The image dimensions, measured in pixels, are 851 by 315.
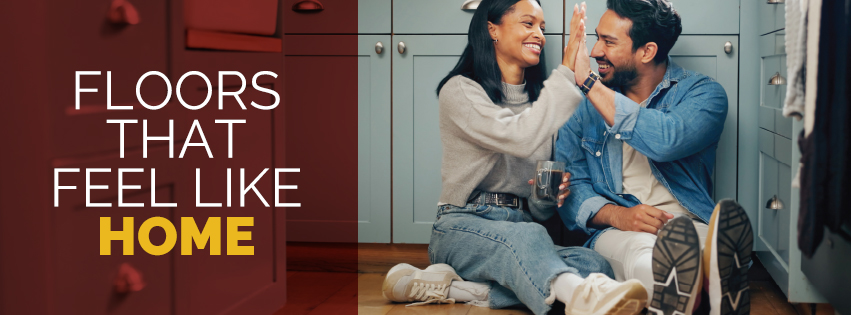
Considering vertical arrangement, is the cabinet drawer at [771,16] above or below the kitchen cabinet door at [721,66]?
above

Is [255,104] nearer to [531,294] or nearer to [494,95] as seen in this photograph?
[494,95]

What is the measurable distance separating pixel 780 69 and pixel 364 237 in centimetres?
126

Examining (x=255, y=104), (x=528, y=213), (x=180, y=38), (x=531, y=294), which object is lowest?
(x=531, y=294)

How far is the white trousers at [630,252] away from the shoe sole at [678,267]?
125mm

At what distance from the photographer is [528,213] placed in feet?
6.44

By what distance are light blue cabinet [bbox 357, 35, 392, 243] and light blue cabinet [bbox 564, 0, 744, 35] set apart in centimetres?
61

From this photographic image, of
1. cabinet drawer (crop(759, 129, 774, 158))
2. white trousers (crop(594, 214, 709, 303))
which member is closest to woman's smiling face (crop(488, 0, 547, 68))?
white trousers (crop(594, 214, 709, 303))

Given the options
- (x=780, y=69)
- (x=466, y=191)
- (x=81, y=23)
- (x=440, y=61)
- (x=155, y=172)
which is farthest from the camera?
(x=440, y=61)

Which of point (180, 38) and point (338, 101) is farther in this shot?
point (338, 101)

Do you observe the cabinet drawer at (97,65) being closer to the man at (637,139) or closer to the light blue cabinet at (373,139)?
the light blue cabinet at (373,139)

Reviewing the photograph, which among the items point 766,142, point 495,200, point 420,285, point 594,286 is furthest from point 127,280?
point 766,142

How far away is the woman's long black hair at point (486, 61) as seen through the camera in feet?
6.29

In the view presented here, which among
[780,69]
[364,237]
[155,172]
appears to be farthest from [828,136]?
[364,237]

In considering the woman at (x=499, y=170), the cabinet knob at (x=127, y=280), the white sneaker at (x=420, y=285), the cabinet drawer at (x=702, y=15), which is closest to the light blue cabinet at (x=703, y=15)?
the cabinet drawer at (x=702, y=15)
